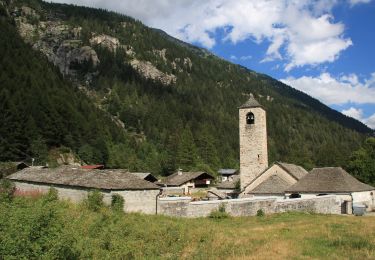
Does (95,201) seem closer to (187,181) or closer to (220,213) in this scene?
(220,213)

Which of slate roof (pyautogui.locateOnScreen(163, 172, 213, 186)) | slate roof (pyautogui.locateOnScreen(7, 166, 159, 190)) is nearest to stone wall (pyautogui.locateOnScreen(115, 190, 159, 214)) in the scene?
slate roof (pyautogui.locateOnScreen(7, 166, 159, 190))

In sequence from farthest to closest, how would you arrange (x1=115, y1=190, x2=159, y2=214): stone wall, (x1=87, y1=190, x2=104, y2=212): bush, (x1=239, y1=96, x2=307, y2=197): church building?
(x1=239, y1=96, x2=307, y2=197): church building
(x1=115, y1=190, x2=159, y2=214): stone wall
(x1=87, y1=190, x2=104, y2=212): bush

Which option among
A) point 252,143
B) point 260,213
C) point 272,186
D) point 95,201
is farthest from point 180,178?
point 95,201

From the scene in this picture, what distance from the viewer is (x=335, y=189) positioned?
126 ft

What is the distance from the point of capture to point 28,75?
95500 mm

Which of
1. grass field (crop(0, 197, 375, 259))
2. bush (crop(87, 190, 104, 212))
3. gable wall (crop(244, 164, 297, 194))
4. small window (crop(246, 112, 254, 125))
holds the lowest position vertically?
grass field (crop(0, 197, 375, 259))

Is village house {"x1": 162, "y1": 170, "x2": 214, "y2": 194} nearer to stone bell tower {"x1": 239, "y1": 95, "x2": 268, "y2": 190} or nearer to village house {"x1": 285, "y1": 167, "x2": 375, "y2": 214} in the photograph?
stone bell tower {"x1": 239, "y1": 95, "x2": 268, "y2": 190}

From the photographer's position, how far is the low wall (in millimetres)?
30791

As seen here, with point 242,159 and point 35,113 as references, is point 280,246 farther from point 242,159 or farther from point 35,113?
point 35,113

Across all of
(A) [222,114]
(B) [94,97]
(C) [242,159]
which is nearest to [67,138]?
(C) [242,159]

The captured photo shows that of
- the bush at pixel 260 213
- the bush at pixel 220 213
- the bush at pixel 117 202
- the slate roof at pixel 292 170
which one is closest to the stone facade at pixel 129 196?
the bush at pixel 117 202

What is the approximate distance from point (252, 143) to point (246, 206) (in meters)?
15.6

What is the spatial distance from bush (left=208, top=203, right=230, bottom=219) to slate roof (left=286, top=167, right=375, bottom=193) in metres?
10.5

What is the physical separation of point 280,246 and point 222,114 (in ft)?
512
